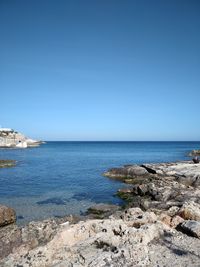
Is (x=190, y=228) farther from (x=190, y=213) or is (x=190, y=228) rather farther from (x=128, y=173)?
(x=128, y=173)

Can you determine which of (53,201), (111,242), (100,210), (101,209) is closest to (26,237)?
(111,242)

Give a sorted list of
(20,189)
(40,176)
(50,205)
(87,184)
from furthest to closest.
Answer: (40,176)
(87,184)
(20,189)
(50,205)

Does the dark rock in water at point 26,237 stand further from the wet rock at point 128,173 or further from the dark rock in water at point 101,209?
the wet rock at point 128,173

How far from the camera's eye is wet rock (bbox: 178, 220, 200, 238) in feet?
50.5

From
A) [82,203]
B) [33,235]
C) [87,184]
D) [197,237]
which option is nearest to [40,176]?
[87,184]

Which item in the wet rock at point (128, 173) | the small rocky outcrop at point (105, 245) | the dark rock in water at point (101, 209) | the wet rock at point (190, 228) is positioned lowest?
the dark rock in water at point (101, 209)

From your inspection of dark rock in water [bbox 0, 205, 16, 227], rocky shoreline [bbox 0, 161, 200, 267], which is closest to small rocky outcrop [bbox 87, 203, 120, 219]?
dark rock in water [bbox 0, 205, 16, 227]

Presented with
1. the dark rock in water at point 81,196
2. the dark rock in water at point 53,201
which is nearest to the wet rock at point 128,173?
the dark rock in water at point 81,196

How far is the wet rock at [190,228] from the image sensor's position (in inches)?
606

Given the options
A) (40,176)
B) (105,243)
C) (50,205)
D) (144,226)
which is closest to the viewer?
(105,243)

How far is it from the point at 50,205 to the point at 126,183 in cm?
1703

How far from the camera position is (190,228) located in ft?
51.6

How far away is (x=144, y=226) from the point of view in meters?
15.9

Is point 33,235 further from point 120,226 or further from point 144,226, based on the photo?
point 144,226
